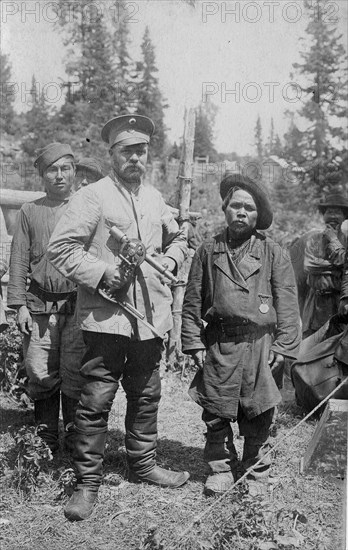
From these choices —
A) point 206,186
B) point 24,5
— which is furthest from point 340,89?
point 24,5

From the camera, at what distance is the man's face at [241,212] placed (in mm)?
3793

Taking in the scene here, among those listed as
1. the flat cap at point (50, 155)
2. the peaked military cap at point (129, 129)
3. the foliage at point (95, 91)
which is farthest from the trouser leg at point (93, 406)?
the foliage at point (95, 91)

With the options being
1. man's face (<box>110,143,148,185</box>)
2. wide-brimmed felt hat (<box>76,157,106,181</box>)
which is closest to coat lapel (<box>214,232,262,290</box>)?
man's face (<box>110,143,148,185</box>)

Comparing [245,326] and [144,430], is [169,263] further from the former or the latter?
[144,430]

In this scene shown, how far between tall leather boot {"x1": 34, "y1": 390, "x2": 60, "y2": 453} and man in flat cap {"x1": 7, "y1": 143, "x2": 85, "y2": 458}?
0.06 ft

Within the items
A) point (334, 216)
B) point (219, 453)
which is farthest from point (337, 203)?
point (219, 453)

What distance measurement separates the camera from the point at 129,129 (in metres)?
3.66

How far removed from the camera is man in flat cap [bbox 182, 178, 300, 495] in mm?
3775

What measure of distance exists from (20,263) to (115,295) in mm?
1125

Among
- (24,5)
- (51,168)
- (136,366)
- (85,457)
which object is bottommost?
(85,457)

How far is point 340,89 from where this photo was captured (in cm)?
1836

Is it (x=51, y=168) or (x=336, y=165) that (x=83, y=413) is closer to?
(x=51, y=168)

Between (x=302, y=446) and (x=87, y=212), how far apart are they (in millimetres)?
2659

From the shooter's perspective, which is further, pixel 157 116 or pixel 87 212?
pixel 157 116
